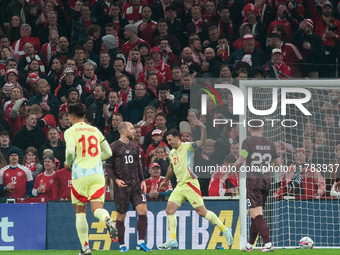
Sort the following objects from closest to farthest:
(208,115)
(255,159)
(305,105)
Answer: (255,159) < (305,105) < (208,115)

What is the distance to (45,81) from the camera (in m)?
13.2

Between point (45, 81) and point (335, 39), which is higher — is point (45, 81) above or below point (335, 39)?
below

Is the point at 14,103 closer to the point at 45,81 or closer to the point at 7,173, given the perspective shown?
the point at 45,81

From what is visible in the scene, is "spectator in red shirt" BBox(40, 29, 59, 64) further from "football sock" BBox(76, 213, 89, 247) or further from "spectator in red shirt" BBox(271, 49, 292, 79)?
"football sock" BBox(76, 213, 89, 247)

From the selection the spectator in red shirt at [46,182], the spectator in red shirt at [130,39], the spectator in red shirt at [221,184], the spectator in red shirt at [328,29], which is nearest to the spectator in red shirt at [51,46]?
the spectator in red shirt at [130,39]

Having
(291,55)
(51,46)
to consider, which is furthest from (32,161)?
(291,55)

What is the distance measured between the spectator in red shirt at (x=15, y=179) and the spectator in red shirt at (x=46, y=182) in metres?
0.20

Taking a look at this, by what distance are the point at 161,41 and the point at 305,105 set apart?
4.85 metres

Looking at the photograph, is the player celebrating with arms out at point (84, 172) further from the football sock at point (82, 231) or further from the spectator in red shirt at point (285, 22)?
the spectator in red shirt at point (285, 22)

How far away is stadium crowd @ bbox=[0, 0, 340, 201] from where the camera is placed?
11016mm

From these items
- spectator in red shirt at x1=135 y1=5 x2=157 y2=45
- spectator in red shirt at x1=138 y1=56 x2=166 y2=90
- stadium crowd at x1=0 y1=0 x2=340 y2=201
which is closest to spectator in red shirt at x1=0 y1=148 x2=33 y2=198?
stadium crowd at x1=0 y1=0 x2=340 y2=201

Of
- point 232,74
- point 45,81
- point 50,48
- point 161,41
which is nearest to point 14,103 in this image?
point 45,81

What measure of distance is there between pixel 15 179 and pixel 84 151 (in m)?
4.45

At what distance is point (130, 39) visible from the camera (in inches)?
574
